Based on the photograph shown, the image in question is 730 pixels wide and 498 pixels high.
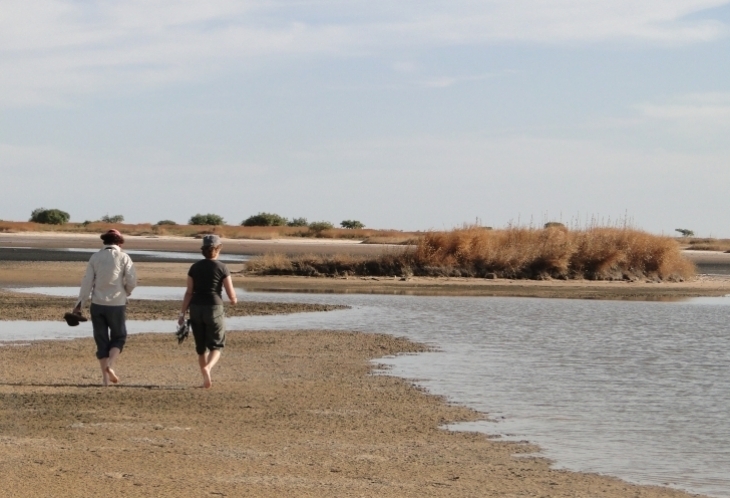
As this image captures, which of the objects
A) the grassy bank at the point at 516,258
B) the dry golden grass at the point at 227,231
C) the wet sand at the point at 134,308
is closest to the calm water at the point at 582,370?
the wet sand at the point at 134,308

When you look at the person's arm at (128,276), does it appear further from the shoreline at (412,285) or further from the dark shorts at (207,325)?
the shoreline at (412,285)

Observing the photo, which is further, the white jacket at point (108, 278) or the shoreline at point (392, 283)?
the shoreline at point (392, 283)

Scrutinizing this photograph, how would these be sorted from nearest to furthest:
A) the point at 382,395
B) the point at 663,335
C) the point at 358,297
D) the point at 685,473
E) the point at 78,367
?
1. the point at 685,473
2. the point at 382,395
3. the point at 78,367
4. the point at 663,335
5. the point at 358,297

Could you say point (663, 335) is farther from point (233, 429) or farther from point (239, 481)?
point (239, 481)

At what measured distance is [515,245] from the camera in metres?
42.4

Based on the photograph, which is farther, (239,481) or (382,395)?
(382,395)

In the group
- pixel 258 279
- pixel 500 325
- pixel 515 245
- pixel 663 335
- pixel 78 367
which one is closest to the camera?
pixel 78 367

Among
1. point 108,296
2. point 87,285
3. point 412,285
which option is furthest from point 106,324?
point 412,285

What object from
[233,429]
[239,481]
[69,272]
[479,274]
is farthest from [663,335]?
[69,272]

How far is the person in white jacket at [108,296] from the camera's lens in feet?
44.5

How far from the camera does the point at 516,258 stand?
42188 mm

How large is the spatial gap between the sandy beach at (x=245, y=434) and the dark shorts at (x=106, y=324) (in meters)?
0.52

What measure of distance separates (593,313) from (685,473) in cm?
1826

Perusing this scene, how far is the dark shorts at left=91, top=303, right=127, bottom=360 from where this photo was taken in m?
13.6
